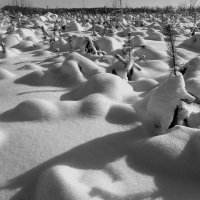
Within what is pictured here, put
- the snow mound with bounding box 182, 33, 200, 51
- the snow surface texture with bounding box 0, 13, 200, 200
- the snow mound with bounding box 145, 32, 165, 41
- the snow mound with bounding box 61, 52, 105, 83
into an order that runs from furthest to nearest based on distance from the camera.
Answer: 1. the snow mound with bounding box 145, 32, 165, 41
2. the snow mound with bounding box 182, 33, 200, 51
3. the snow mound with bounding box 61, 52, 105, 83
4. the snow surface texture with bounding box 0, 13, 200, 200

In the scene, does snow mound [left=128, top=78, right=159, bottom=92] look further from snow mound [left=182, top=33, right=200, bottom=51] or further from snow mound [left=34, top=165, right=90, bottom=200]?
snow mound [left=182, top=33, right=200, bottom=51]

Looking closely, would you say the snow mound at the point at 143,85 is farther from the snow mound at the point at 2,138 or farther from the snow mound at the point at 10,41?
the snow mound at the point at 10,41

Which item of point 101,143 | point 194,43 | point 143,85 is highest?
point 194,43

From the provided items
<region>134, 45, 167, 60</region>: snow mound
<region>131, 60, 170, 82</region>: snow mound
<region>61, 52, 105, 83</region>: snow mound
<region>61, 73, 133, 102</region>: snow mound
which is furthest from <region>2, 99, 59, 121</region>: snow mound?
<region>134, 45, 167, 60</region>: snow mound

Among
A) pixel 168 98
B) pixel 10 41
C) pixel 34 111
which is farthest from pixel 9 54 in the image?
pixel 168 98

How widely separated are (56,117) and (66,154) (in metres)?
0.45

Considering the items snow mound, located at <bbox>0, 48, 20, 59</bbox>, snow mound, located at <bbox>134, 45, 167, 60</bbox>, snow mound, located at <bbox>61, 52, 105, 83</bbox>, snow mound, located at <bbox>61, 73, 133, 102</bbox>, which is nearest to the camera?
snow mound, located at <bbox>61, 73, 133, 102</bbox>

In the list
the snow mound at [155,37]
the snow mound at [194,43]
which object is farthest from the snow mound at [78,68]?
the snow mound at [155,37]

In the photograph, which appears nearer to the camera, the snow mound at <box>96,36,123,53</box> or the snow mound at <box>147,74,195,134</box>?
the snow mound at <box>147,74,195,134</box>

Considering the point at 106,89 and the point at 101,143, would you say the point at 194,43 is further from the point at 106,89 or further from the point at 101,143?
the point at 101,143

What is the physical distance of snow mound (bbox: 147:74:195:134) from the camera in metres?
1.82

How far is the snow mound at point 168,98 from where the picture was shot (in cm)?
182

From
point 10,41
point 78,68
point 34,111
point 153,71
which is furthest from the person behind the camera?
point 10,41

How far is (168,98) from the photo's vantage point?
1846 millimetres
